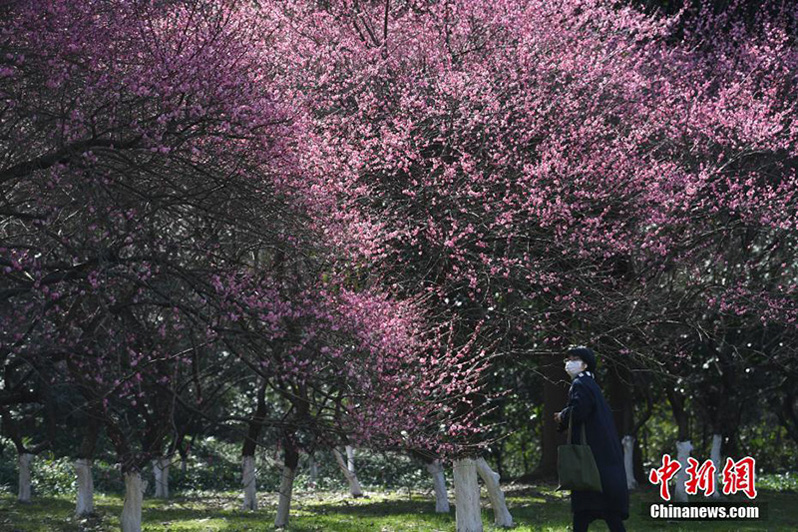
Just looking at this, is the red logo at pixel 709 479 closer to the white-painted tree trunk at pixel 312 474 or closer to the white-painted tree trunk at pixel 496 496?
the white-painted tree trunk at pixel 496 496

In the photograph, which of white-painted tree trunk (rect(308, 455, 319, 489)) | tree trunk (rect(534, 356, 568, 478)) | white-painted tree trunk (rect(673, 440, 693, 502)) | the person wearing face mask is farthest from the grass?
the person wearing face mask

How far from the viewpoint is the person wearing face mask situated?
9.12 meters

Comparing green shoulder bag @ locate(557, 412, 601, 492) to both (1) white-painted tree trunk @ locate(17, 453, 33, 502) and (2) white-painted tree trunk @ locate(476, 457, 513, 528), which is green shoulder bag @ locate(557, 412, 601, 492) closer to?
(2) white-painted tree trunk @ locate(476, 457, 513, 528)

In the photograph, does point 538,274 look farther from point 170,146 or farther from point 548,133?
point 170,146

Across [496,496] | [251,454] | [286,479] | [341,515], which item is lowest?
[341,515]

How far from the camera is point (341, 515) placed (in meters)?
18.7

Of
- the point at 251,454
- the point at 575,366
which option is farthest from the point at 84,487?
the point at 575,366

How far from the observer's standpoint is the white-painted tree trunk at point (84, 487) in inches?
703

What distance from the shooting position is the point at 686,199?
1706cm

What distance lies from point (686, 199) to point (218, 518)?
9.88m

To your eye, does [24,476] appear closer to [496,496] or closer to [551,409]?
[496,496]

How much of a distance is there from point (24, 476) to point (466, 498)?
10472 millimetres

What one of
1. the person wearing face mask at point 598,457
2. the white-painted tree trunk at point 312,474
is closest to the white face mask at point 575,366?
the person wearing face mask at point 598,457

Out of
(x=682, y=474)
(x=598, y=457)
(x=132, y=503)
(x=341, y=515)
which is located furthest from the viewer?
(x=341, y=515)
